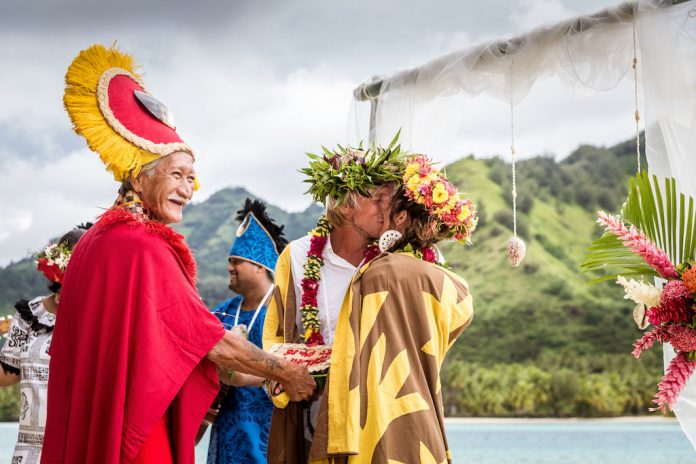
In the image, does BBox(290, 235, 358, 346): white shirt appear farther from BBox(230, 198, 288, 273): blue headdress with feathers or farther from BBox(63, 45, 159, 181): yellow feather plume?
BBox(230, 198, 288, 273): blue headdress with feathers

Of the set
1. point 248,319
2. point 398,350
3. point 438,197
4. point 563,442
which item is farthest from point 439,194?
point 563,442

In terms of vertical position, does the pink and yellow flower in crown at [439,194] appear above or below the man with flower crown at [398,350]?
above

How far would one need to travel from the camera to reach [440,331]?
10.6ft

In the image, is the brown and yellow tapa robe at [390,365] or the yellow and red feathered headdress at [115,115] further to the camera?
the yellow and red feathered headdress at [115,115]

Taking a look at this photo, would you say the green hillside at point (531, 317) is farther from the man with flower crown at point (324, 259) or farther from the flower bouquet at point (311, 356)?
the flower bouquet at point (311, 356)

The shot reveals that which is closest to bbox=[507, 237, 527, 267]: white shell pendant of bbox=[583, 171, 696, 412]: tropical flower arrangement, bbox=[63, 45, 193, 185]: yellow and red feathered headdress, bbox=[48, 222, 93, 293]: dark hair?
bbox=[583, 171, 696, 412]: tropical flower arrangement

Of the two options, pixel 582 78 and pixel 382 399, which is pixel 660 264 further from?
pixel 582 78

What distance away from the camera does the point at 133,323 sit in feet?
10.4

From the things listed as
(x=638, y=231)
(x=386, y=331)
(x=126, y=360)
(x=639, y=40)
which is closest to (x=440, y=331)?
(x=386, y=331)

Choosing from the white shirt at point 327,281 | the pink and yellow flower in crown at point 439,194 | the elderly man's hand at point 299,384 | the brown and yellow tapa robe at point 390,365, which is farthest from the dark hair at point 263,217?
the pink and yellow flower in crown at point 439,194

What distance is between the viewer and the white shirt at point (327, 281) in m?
3.63

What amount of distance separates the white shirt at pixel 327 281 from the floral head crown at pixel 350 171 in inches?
11.7

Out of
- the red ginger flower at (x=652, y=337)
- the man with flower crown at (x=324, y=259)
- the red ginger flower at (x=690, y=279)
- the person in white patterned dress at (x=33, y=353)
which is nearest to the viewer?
the red ginger flower at (x=690, y=279)

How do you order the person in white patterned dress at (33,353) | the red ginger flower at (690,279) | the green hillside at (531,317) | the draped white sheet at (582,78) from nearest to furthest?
the red ginger flower at (690,279)
the person in white patterned dress at (33,353)
the draped white sheet at (582,78)
the green hillside at (531,317)
